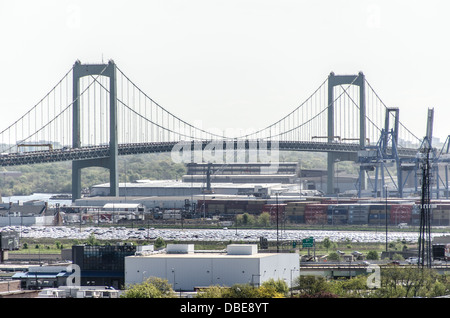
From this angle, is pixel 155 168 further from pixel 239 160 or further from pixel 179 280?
pixel 179 280

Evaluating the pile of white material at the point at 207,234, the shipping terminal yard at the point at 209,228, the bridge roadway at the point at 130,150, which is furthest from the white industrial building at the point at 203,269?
the bridge roadway at the point at 130,150

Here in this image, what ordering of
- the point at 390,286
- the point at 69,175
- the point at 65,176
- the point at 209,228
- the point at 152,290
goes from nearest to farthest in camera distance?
the point at 152,290
the point at 390,286
the point at 209,228
the point at 65,176
the point at 69,175

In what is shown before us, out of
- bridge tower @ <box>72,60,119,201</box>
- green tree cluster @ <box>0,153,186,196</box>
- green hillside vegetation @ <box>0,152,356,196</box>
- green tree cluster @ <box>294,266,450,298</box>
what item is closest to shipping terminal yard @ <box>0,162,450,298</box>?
bridge tower @ <box>72,60,119,201</box>

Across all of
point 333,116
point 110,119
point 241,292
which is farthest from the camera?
point 333,116

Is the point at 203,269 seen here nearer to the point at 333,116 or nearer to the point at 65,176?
the point at 333,116

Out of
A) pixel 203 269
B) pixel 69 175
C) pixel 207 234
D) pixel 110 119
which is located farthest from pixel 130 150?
pixel 69 175

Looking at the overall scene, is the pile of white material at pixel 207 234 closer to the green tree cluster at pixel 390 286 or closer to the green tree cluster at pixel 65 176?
the green tree cluster at pixel 390 286

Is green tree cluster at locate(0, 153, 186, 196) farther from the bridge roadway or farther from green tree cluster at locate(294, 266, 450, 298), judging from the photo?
green tree cluster at locate(294, 266, 450, 298)

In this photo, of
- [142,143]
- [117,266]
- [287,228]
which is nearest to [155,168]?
[142,143]
